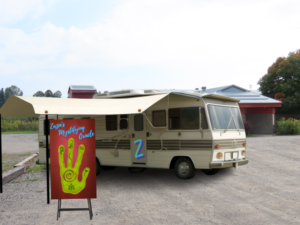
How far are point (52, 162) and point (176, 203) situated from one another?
111 inches

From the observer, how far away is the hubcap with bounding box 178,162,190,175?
379 inches

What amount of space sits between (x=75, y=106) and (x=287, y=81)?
114 feet

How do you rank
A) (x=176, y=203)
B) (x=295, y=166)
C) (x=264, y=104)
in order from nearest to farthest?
(x=176, y=203) → (x=295, y=166) → (x=264, y=104)

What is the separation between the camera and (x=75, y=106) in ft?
26.7

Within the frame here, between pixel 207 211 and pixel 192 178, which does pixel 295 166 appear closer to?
pixel 192 178

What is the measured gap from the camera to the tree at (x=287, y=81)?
3700cm

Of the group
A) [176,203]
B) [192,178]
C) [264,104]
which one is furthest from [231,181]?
[264,104]

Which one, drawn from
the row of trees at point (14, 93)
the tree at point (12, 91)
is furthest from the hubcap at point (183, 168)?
the tree at point (12, 91)

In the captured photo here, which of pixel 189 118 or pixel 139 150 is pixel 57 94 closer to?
pixel 139 150

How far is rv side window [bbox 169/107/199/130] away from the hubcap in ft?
3.45

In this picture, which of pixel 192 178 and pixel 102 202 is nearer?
pixel 102 202

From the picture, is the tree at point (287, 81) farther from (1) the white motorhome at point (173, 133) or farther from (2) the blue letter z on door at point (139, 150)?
(2) the blue letter z on door at point (139, 150)

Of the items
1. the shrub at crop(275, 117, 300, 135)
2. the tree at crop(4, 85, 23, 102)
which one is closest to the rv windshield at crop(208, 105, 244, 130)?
the shrub at crop(275, 117, 300, 135)

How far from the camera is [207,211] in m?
6.68
